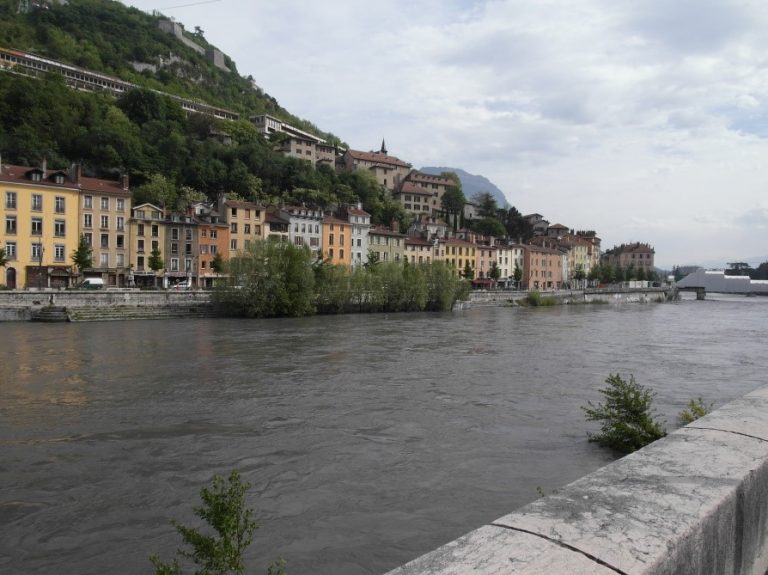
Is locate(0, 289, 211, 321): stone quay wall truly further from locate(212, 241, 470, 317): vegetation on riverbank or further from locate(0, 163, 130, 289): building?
locate(0, 163, 130, 289): building

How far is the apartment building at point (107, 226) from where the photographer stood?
184 feet

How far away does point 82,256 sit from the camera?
51469 mm

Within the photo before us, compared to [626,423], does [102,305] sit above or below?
above

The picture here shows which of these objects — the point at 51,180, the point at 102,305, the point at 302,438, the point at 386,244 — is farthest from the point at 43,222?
the point at 302,438

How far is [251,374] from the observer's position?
20.2m

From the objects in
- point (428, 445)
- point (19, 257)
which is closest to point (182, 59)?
point (19, 257)

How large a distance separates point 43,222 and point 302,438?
50.2 metres

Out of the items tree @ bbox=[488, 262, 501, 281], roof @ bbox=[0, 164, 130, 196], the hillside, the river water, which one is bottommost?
the river water

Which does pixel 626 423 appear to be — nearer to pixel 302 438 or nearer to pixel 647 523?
pixel 302 438

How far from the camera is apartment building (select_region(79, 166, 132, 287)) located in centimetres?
5594

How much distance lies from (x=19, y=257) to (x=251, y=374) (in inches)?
1634

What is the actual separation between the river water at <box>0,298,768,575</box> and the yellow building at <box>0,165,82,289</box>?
28.8 metres

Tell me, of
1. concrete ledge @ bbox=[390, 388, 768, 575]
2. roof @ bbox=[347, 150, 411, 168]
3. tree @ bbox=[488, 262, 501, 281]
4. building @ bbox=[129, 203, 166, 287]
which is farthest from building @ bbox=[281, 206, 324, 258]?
concrete ledge @ bbox=[390, 388, 768, 575]

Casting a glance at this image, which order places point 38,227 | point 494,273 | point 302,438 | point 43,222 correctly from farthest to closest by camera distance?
point 494,273 < point 43,222 < point 38,227 < point 302,438
